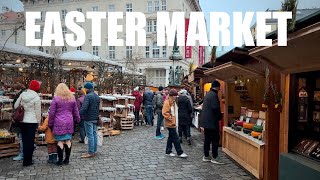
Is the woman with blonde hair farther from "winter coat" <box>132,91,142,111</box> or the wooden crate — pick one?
"winter coat" <box>132,91,142,111</box>

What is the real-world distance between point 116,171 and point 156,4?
4655 centimetres

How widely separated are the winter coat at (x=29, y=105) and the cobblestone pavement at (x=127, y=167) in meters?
1.03

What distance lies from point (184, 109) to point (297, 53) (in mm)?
5441

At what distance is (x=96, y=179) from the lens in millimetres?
6035

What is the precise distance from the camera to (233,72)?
7.70 m

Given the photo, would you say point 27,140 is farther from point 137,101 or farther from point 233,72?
point 137,101

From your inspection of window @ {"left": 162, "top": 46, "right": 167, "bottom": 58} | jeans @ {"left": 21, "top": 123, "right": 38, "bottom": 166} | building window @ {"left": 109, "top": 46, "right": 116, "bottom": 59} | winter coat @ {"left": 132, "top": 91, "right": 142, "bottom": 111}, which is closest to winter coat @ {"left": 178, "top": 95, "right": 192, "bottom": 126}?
jeans @ {"left": 21, "top": 123, "right": 38, "bottom": 166}

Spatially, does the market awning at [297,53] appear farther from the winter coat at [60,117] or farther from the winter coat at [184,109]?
the winter coat at [184,109]

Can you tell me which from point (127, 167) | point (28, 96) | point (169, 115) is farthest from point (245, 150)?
point (28, 96)

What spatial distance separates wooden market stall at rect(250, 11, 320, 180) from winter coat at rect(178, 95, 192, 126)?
426 cm

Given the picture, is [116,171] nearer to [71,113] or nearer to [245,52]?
[71,113]

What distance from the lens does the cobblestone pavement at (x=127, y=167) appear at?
→ 20.6 ft

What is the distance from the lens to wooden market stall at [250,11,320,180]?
4617mm

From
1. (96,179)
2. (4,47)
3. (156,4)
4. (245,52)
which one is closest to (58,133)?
(96,179)
